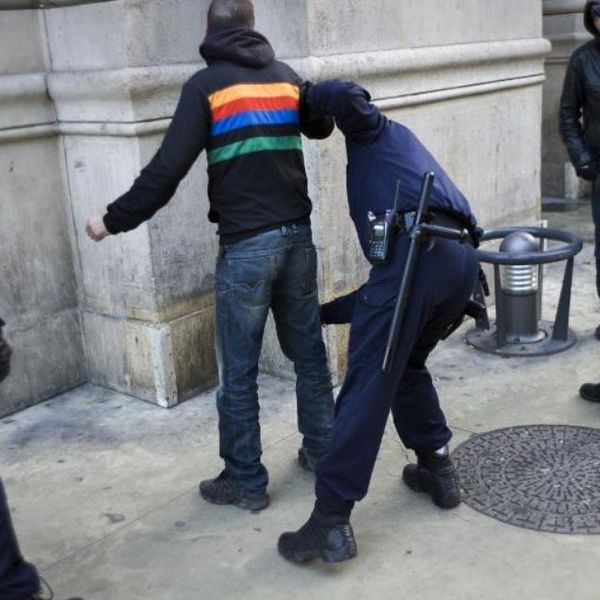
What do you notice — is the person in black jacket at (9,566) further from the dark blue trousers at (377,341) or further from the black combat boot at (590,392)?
the black combat boot at (590,392)

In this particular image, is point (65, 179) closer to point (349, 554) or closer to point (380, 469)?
point (380, 469)

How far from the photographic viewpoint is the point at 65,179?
5219 millimetres

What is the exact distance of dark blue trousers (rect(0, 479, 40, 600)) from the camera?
2734mm

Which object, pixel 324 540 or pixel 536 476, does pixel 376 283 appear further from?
pixel 536 476

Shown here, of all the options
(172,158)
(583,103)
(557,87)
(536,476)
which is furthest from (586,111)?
(557,87)

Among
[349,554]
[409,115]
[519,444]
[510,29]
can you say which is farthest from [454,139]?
[349,554]

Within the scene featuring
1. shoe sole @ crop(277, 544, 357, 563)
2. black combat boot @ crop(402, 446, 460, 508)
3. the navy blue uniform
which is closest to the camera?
the navy blue uniform

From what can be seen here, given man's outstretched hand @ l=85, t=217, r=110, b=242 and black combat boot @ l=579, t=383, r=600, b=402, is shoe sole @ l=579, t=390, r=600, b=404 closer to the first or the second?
black combat boot @ l=579, t=383, r=600, b=402

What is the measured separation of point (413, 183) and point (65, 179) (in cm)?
266

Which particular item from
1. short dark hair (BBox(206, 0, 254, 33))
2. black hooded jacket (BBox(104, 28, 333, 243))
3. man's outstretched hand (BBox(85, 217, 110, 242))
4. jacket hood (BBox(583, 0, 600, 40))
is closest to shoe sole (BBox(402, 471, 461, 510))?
black hooded jacket (BBox(104, 28, 333, 243))

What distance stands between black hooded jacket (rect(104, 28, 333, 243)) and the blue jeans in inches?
4.4

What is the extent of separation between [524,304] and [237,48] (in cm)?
287

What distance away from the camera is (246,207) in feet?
12.0

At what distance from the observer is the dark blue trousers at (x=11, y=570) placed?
2.73m
